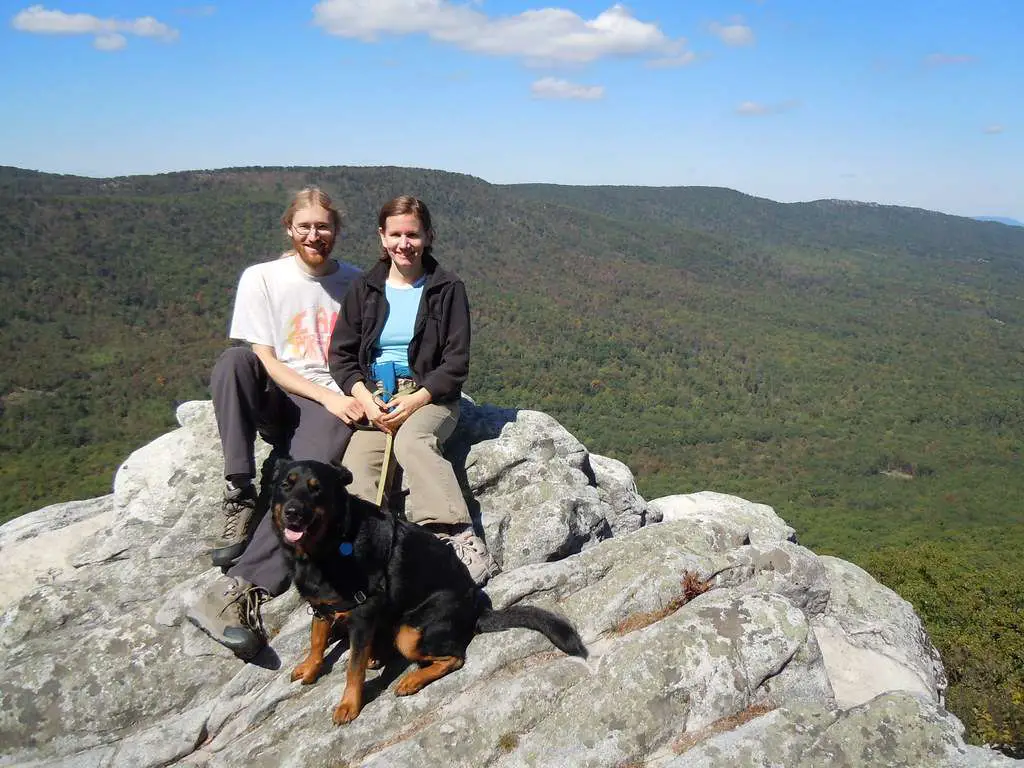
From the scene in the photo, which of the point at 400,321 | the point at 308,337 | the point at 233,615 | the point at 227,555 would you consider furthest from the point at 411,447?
the point at 233,615

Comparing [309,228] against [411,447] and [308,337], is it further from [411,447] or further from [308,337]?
[411,447]

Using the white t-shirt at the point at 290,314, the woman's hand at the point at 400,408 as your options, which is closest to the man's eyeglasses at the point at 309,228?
the white t-shirt at the point at 290,314

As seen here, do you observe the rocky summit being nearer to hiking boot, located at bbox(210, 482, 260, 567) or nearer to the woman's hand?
hiking boot, located at bbox(210, 482, 260, 567)

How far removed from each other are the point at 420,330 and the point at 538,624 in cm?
239

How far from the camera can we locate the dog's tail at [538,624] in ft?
14.3

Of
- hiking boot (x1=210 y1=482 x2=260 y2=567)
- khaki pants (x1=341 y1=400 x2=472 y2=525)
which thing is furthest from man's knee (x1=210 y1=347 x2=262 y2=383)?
khaki pants (x1=341 y1=400 x2=472 y2=525)

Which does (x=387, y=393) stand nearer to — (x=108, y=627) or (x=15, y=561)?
(x=108, y=627)

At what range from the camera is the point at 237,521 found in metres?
5.34

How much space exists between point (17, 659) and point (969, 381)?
10914cm

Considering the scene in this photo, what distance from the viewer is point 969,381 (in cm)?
9219

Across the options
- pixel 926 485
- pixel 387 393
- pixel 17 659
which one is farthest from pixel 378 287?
pixel 926 485

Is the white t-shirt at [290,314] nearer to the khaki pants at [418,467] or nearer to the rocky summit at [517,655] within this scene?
the khaki pants at [418,467]

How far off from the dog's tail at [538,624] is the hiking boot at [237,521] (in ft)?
6.78

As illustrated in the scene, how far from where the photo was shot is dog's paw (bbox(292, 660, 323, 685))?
14.6ft
